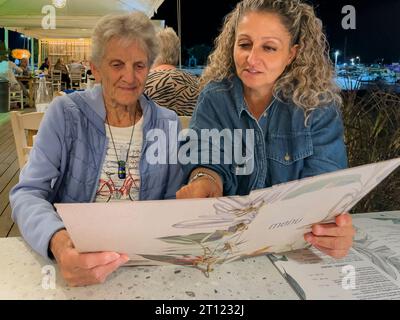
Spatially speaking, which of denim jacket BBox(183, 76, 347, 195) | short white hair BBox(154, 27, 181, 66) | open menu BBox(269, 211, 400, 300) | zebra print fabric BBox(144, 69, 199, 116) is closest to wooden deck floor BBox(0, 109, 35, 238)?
zebra print fabric BBox(144, 69, 199, 116)

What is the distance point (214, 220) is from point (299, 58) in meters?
0.74

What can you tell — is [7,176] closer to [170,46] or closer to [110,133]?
[170,46]

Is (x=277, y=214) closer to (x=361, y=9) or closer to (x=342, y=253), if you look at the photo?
(x=342, y=253)

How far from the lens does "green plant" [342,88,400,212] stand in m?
2.01

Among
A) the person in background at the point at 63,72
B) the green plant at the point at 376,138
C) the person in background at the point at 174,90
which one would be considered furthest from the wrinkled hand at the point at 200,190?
the person in background at the point at 63,72

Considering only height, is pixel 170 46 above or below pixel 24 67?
below

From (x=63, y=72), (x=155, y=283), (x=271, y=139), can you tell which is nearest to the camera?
(x=155, y=283)

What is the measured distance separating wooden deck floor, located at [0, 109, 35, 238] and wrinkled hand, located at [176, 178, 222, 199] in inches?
69.3

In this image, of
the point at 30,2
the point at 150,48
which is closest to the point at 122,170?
the point at 150,48

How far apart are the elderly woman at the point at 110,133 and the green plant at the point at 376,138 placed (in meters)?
1.17

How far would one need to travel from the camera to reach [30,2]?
434cm

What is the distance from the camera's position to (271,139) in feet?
3.78

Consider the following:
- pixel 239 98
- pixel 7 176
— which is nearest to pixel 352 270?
pixel 239 98
